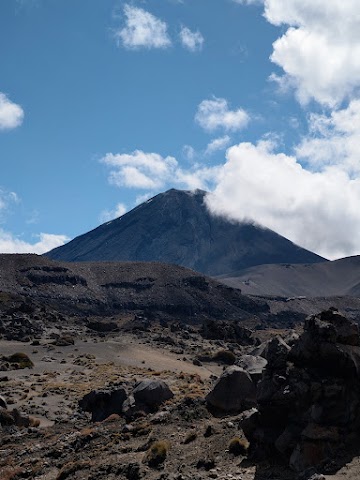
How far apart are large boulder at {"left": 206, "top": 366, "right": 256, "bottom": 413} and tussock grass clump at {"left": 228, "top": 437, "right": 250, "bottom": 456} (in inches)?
195

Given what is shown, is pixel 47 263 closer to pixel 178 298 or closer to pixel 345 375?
pixel 178 298

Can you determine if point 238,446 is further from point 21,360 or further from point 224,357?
point 224,357

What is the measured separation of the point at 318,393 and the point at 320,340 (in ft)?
6.38

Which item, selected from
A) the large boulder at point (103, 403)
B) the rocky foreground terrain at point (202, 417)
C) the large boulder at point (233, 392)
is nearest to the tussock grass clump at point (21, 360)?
the rocky foreground terrain at point (202, 417)

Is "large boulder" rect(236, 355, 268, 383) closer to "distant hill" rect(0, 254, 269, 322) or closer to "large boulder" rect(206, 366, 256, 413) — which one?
"large boulder" rect(206, 366, 256, 413)

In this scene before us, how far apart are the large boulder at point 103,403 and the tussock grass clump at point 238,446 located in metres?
11.6

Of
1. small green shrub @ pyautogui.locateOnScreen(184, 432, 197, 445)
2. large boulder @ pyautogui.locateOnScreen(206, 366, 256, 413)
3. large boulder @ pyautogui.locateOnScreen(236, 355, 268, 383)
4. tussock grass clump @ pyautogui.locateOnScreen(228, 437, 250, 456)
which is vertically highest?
large boulder @ pyautogui.locateOnScreen(236, 355, 268, 383)

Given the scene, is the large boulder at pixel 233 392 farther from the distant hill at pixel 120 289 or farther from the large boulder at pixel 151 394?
the distant hill at pixel 120 289

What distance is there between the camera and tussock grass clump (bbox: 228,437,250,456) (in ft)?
64.4

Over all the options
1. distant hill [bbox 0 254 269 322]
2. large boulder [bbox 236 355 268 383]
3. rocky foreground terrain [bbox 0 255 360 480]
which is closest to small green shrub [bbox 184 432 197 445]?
rocky foreground terrain [bbox 0 255 360 480]

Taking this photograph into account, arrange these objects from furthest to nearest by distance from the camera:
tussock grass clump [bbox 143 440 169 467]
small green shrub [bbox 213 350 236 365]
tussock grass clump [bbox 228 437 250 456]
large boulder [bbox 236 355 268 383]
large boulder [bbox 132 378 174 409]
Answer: small green shrub [bbox 213 350 236 365], large boulder [bbox 132 378 174 409], large boulder [bbox 236 355 268 383], tussock grass clump [bbox 143 440 169 467], tussock grass clump [bbox 228 437 250 456]

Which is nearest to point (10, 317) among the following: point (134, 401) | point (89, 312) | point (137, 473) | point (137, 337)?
point (137, 337)

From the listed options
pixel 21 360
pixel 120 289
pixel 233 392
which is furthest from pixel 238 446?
pixel 120 289

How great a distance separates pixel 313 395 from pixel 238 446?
3.52 metres
